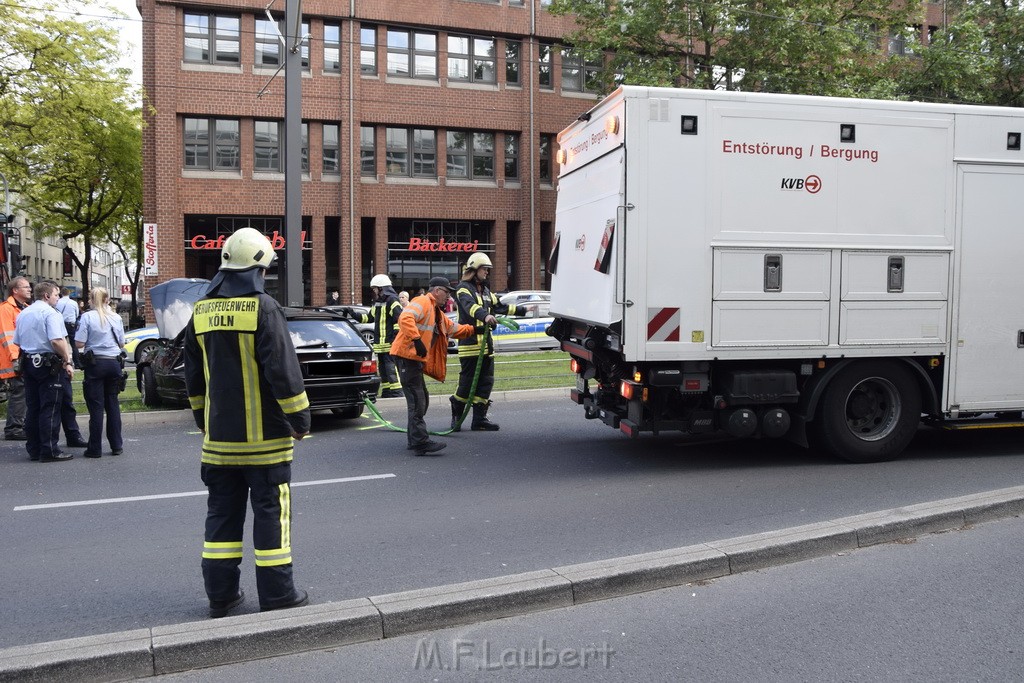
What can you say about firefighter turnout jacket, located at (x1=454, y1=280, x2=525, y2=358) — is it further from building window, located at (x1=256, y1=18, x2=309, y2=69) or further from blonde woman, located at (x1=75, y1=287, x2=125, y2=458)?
building window, located at (x1=256, y1=18, x2=309, y2=69)

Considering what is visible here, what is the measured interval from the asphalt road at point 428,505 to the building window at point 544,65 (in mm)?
25737

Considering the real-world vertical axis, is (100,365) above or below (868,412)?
above

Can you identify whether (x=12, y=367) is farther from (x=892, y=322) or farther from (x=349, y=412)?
(x=892, y=322)

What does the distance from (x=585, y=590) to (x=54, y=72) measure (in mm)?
23657

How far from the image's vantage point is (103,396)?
32.1ft

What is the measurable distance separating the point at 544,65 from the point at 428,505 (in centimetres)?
2921

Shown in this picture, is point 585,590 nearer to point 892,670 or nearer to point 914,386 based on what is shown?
point 892,670

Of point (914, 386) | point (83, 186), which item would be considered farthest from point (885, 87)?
point (83, 186)

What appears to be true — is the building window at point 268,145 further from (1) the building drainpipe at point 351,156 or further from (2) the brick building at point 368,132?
(1) the building drainpipe at point 351,156

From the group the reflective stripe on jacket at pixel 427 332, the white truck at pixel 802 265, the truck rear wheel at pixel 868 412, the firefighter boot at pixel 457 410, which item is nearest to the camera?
the white truck at pixel 802 265

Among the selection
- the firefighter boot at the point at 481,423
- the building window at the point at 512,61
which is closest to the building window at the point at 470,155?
the building window at the point at 512,61

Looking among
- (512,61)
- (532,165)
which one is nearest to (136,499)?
(532,165)

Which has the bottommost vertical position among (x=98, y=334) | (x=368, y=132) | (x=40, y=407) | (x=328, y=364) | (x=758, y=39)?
(x=40, y=407)

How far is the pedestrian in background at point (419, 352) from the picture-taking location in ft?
30.5
